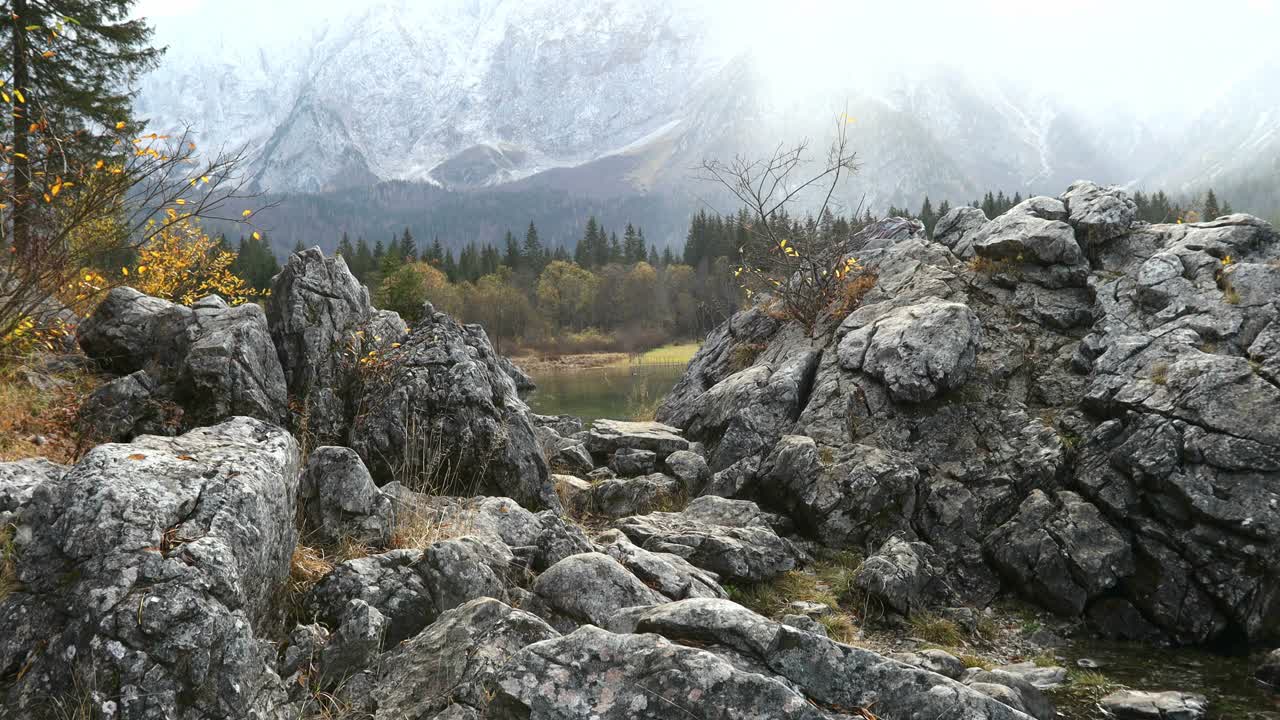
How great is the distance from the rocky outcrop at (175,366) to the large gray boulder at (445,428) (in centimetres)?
148

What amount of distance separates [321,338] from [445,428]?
7.88ft

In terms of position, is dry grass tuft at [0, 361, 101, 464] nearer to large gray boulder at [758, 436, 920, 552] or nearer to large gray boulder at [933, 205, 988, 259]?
large gray boulder at [758, 436, 920, 552]

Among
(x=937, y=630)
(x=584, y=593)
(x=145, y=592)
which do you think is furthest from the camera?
(x=937, y=630)

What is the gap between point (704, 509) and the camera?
1324 centimetres

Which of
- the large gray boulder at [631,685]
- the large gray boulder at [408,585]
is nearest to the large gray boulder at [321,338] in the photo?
the large gray boulder at [408,585]

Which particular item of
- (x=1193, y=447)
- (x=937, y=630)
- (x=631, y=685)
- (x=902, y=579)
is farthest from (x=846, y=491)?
(x=631, y=685)

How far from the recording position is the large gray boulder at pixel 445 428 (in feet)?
37.6

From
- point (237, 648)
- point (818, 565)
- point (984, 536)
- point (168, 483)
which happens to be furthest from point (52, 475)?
point (984, 536)

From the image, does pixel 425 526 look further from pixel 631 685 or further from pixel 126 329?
pixel 126 329

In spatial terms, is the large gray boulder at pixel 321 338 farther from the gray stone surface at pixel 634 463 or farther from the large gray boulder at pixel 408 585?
the gray stone surface at pixel 634 463

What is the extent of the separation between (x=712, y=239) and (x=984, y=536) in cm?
13792

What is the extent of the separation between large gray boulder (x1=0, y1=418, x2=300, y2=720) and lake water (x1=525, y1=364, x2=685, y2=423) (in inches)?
721

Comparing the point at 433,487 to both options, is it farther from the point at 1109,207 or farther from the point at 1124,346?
the point at 1109,207

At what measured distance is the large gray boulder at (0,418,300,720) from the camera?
4914 mm
